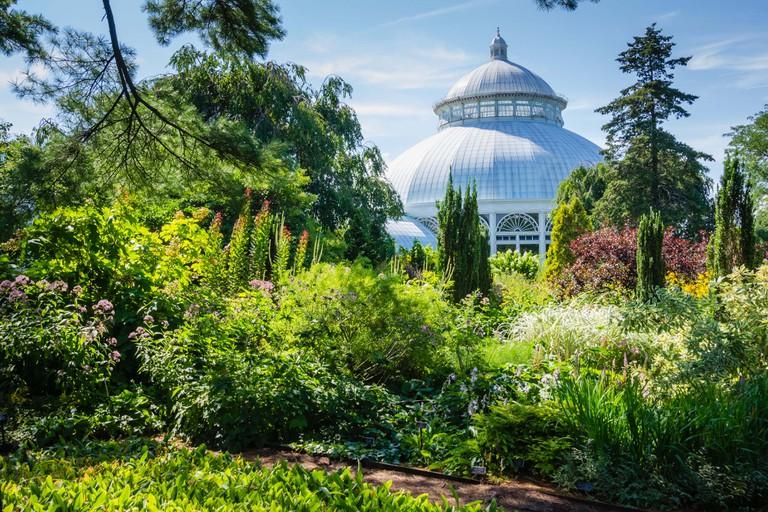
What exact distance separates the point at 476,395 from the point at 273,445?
1632mm

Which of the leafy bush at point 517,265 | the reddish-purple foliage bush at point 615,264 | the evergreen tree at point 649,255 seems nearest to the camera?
the evergreen tree at point 649,255

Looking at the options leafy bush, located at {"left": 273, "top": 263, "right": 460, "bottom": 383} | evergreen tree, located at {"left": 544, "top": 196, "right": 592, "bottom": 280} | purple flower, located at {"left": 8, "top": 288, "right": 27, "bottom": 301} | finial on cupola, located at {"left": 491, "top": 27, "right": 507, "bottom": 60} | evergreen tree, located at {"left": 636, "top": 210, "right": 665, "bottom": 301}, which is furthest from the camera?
finial on cupola, located at {"left": 491, "top": 27, "right": 507, "bottom": 60}

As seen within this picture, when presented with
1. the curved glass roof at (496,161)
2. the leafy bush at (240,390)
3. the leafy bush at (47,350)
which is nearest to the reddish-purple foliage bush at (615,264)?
the leafy bush at (240,390)

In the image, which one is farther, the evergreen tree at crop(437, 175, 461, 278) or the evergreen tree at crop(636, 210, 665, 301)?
the evergreen tree at crop(437, 175, 461, 278)

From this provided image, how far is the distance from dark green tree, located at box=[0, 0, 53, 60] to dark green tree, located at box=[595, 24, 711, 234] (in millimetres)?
22446

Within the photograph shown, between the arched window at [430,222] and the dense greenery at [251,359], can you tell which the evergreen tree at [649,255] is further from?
the arched window at [430,222]

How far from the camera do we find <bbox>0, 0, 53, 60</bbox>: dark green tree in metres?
5.64

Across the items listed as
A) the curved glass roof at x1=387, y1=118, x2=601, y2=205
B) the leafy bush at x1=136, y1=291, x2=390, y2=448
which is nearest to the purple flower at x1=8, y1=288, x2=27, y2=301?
the leafy bush at x1=136, y1=291, x2=390, y2=448

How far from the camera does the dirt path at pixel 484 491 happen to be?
363 centimetres

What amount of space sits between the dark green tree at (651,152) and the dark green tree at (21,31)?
22446 millimetres

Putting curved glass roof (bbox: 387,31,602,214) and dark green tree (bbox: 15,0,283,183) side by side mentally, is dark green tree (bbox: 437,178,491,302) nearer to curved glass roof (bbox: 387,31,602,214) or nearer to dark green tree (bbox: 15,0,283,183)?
dark green tree (bbox: 15,0,283,183)

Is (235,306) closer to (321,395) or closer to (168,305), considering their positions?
(168,305)

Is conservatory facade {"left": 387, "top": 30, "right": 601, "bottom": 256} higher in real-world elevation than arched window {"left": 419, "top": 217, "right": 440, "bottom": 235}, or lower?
higher

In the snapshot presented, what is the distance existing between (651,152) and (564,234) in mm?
8363
